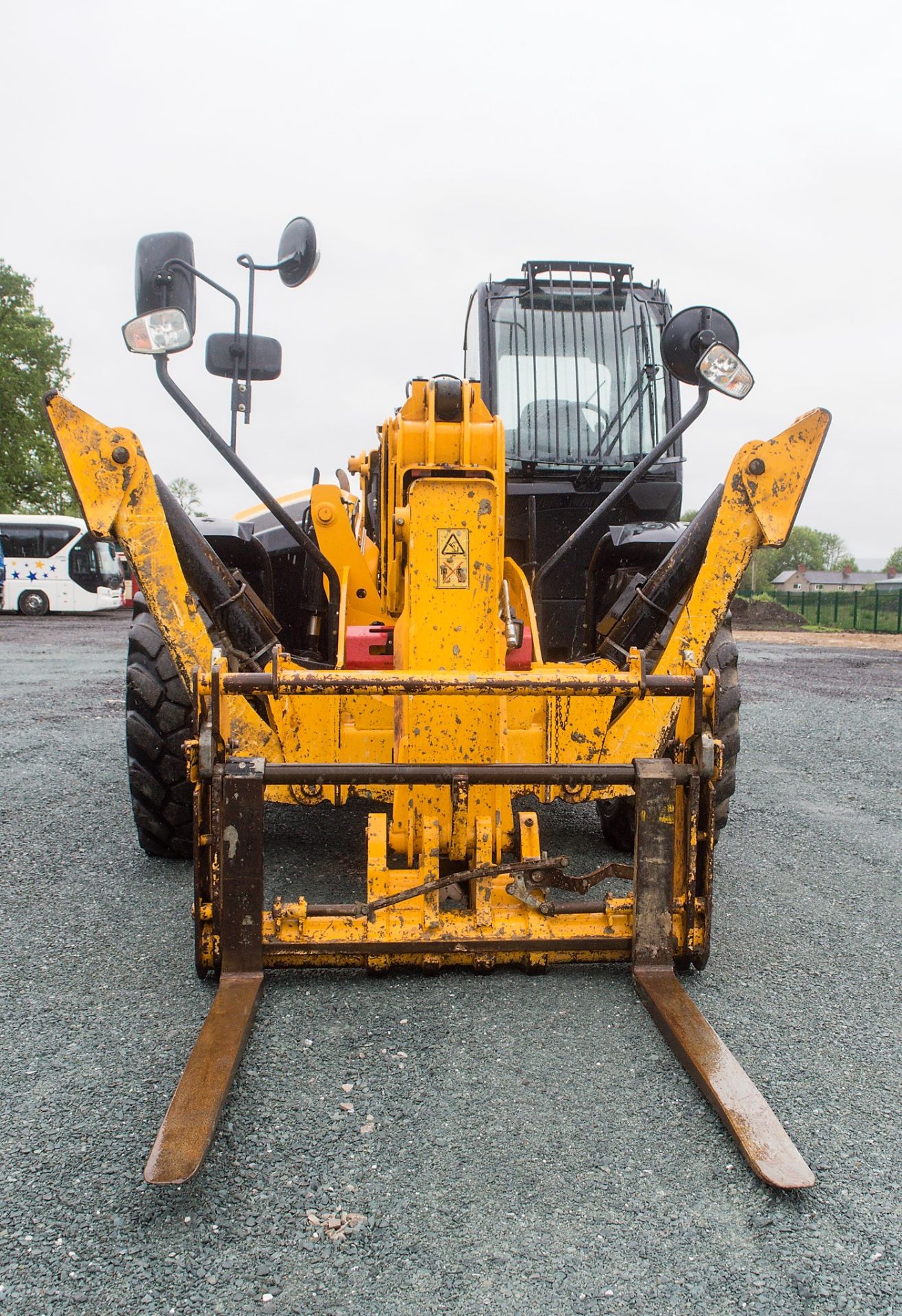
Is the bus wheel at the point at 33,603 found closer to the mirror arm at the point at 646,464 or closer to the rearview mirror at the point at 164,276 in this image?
the mirror arm at the point at 646,464

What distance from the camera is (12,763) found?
21.7 ft

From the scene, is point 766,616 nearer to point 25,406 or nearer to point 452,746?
point 25,406

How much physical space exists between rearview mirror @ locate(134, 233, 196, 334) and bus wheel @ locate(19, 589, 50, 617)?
29.0 m

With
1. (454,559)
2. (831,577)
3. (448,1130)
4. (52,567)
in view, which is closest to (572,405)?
(454,559)

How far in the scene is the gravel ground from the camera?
69.2 inches

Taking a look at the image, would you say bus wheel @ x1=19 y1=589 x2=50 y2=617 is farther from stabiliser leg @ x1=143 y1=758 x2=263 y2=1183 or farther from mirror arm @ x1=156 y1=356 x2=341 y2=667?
stabiliser leg @ x1=143 y1=758 x2=263 y2=1183

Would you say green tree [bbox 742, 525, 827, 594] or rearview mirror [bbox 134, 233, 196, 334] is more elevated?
green tree [bbox 742, 525, 827, 594]

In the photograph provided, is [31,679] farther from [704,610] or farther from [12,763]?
[704,610]

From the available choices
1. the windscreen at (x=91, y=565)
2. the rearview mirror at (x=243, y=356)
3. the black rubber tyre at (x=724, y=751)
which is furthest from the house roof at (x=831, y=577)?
the rearview mirror at (x=243, y=356)

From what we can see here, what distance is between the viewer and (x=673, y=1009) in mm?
2701

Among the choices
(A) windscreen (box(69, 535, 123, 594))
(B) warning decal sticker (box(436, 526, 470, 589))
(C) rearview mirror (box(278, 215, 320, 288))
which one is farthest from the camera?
(A) windscreen (box(69, 535, 123, 594))

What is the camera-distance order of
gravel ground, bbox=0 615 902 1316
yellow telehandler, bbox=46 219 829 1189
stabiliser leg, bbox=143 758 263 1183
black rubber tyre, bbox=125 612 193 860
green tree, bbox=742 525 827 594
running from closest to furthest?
gravel ground, bbox=0 615 902 1316 → stabiliser leg, bbox=143 758 263 1183 → yellow telehandler, bbox=46 219 829 1189 → black rubber tyre, bbox=125 612 193 860 → green tree, bbox=742 525 827 594

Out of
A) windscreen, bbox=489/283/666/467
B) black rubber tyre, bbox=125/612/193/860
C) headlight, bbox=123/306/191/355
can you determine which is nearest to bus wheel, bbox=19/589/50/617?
windscreen, bbox=489/283/666/467

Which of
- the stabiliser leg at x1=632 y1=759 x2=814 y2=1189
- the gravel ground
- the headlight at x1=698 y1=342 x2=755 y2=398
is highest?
the headlight at x1=698 y1=342 x2=755 y2=398
